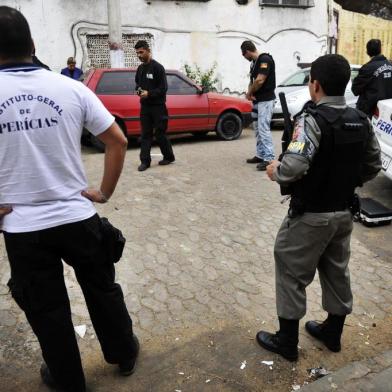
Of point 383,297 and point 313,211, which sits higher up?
point 313,211

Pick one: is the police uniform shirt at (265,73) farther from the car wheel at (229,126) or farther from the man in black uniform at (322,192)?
the man in black uniform at (322,192)

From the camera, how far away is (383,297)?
133 inches

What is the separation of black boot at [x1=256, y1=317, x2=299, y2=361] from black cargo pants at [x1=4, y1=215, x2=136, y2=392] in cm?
95

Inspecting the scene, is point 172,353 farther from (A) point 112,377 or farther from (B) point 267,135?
(B) point 267,135

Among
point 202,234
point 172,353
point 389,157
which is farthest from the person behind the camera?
point 389,157

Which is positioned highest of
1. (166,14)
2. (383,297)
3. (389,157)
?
(166,14)

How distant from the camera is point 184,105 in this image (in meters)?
8.73

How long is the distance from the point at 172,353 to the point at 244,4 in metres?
12.4

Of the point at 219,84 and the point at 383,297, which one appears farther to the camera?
the point at 219,84

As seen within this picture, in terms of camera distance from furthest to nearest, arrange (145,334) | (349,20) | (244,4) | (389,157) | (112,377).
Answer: (349,20), (244,4), (389,157), (145,334), (112,377)

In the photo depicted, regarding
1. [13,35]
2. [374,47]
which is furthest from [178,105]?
[13,35]

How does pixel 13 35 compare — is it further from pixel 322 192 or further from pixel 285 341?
pixel 285 341

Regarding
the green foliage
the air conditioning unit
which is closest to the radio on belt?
the green foliage

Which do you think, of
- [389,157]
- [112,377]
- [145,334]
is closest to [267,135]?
[389,157]
